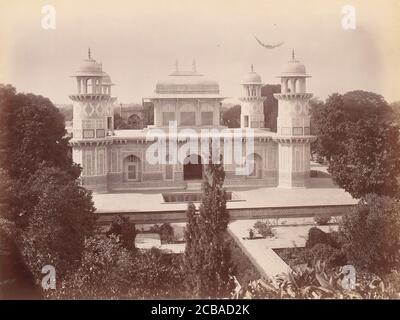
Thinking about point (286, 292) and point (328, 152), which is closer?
point (286, 292)

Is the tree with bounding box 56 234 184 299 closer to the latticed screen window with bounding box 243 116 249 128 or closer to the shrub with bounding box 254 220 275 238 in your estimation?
the shrub with bounding box 254 220 275 238

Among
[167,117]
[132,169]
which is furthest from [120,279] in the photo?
[167,117]

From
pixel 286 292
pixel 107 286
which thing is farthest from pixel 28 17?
pixel 286 292

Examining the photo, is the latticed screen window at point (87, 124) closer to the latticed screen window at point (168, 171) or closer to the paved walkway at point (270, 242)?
the latticed screen window at point (168, 171)

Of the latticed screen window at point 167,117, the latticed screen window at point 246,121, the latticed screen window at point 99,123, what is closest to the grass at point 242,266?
the latticed screen window at point 99,123
